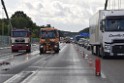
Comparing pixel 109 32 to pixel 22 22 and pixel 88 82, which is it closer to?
pixel 88 82

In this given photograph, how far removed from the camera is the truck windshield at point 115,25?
120 feet

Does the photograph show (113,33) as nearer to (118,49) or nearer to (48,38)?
(118,49)

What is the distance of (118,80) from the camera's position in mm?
18547

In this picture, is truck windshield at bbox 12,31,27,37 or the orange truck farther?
truck windshield at bbox 12,31,27,37

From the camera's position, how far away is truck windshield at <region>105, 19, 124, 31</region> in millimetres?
36594

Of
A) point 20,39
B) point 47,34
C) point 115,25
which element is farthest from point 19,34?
point 115,25

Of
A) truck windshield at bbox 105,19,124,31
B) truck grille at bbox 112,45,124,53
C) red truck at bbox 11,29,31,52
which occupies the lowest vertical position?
truck grille at bbox 112,45,124,53

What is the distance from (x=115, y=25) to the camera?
36750 mm

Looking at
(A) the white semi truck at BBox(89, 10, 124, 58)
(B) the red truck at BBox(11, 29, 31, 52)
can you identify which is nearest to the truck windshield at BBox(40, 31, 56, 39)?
(B) the red truck at BBox(11, 29, 31, 52)

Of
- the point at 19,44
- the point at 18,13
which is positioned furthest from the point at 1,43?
the point at 18,13

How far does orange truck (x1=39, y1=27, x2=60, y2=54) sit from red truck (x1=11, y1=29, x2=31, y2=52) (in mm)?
2317

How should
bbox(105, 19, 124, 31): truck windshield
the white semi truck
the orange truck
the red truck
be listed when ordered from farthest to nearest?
the red truck → the orange truck → bbox(105, 19, 124, 31): truck windshield → the white semi truck

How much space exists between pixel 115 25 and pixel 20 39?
1992cm

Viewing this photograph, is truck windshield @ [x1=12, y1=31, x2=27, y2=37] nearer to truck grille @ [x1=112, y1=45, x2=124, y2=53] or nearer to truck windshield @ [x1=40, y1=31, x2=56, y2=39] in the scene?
truck windshield @ [x1=40, y1=31, x2=56, y2=39]
